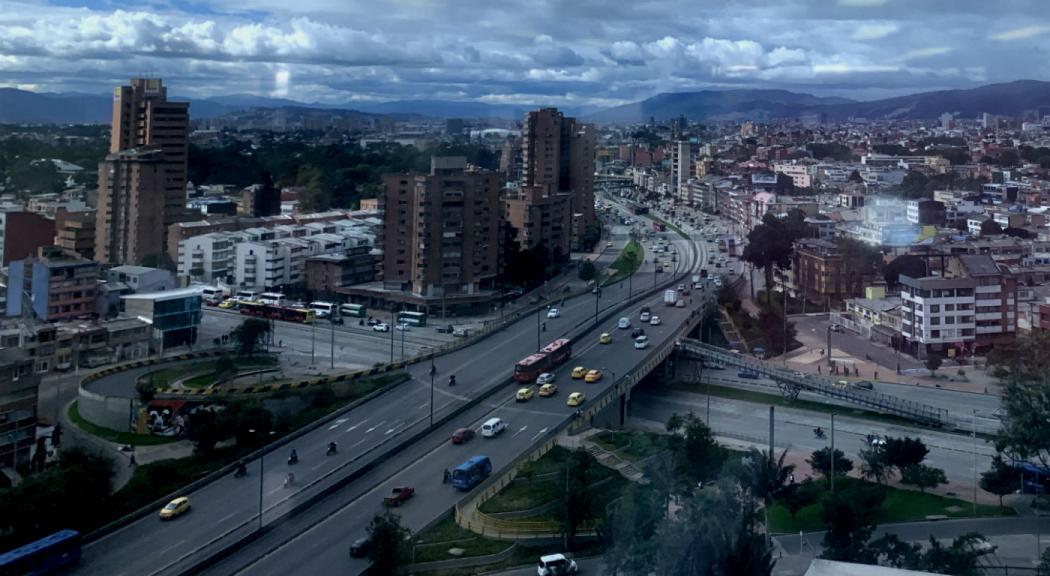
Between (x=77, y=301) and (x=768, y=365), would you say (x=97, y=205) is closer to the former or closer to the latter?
(x=77, y=301)

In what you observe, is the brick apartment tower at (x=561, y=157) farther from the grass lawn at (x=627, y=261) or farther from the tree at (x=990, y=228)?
the tree at (x=990, y=228)

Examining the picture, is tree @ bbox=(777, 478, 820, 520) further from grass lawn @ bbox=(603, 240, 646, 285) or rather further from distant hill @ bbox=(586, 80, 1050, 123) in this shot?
distant hill @ bbox=(586, 80, 1050, 123)

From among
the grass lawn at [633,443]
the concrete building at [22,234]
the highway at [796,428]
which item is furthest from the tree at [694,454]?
the concrete building at [22,234]

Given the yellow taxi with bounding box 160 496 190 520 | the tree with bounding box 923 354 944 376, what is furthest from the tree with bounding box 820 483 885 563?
the tree with bounding box 923 354 944 376

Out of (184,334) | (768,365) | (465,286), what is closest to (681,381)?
(768,365)

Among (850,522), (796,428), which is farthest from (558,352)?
(850,522)
